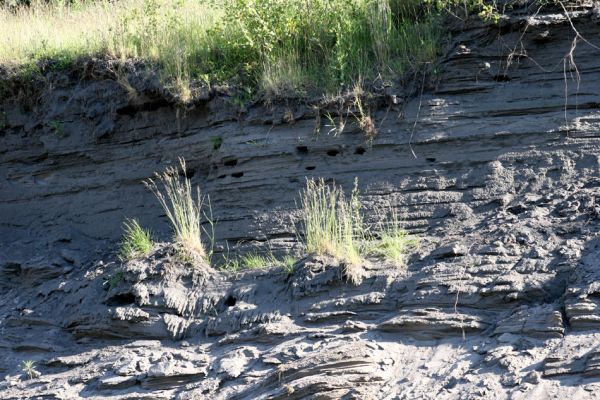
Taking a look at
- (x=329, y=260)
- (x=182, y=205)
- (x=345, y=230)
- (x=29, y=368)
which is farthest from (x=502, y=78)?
(x=29, y=368)

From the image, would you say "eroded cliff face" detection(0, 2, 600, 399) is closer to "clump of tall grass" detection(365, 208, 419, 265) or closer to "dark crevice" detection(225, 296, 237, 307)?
"dark crevice" detection(225, 296, 237, 307)

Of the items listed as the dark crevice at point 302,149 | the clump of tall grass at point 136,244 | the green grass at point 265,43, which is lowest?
the clump of tall grass at point 136,244

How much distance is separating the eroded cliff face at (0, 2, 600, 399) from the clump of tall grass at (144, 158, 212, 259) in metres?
0.16

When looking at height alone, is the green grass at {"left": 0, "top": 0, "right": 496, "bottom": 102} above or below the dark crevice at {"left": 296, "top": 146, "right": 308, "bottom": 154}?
above

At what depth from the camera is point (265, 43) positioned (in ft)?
33.2

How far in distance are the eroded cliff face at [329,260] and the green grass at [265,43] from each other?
344 mm

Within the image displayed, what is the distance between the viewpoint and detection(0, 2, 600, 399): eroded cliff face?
23.2ft

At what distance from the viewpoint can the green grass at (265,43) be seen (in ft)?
31.6

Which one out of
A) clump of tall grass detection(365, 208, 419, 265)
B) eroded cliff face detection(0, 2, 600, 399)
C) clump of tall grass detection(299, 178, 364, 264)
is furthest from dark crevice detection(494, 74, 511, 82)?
clump of tall grass detection(299, 178, 364, 264)

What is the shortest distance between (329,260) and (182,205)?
7.42ft

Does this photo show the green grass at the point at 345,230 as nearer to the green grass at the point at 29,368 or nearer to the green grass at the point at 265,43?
the green grass at the point at 265,43

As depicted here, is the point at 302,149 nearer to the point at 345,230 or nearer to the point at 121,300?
the point at 345,230

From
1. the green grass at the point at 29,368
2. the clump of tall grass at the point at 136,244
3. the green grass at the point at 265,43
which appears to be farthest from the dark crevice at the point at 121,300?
the green grass at the point at 265,43

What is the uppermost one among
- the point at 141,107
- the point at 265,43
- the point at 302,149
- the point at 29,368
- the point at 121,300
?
the point at 265,43
